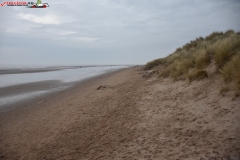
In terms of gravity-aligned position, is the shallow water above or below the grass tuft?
below

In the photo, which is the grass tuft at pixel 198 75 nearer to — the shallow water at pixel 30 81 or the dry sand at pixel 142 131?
the dry sand at pixel 142 131

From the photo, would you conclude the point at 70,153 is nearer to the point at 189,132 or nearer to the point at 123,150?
the point at 123,150

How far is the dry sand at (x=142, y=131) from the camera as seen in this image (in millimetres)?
2703

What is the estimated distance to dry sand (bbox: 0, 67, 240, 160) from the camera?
270cm

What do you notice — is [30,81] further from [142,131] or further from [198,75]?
[198,75]

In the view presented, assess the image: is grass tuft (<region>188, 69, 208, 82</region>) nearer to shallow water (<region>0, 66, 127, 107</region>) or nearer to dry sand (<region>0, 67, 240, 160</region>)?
dry sand (<region>0, 67, 240, 160</region>)

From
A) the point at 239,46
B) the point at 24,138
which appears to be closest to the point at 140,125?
the point at 24,138

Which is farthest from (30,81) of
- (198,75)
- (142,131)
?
(198,75)

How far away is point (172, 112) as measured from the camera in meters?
4.26

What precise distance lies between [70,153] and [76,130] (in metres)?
1.16

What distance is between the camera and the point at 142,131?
3.71m

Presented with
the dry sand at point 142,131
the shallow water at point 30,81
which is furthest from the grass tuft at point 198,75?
the shallow water at point 30,81

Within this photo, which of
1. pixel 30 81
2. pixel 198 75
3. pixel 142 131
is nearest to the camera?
pixel 142 131

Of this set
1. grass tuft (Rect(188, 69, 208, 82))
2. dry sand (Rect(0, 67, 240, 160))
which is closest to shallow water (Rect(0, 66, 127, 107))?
dry sand (Rect(0, 67, 240, 160))
